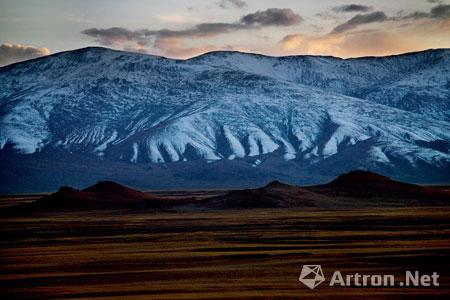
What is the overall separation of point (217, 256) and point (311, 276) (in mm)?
13045

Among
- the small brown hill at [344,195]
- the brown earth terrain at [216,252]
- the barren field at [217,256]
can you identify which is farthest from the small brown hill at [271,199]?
the barren field at [217,256]

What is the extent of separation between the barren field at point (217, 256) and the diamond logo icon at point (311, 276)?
18.5 inches

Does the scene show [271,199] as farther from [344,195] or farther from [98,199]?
[98,199]

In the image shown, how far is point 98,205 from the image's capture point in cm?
15225

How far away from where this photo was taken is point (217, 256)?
63.0 meters

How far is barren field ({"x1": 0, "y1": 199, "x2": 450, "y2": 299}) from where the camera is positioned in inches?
1841

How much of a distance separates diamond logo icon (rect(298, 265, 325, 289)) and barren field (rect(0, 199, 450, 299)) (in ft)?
1.54

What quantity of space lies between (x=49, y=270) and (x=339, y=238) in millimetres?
25415

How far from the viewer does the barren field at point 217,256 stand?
46750 mm

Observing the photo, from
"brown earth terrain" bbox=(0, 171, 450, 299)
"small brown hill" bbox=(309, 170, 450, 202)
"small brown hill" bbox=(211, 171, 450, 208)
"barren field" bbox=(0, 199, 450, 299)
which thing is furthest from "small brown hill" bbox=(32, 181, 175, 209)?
"barren field" bbox=(0, 199, 450, 299)

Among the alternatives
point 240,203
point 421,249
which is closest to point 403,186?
point 240,203

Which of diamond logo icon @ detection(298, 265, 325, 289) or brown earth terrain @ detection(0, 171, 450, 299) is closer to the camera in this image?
brown earth terrain @ detection(0, 171, 450, 299)

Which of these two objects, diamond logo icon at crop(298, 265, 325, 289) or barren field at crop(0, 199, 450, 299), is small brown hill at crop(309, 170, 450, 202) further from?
diamond logo icon at crop(298, 265, 325, 289)

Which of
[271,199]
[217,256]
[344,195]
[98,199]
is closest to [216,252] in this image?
[217,256]
